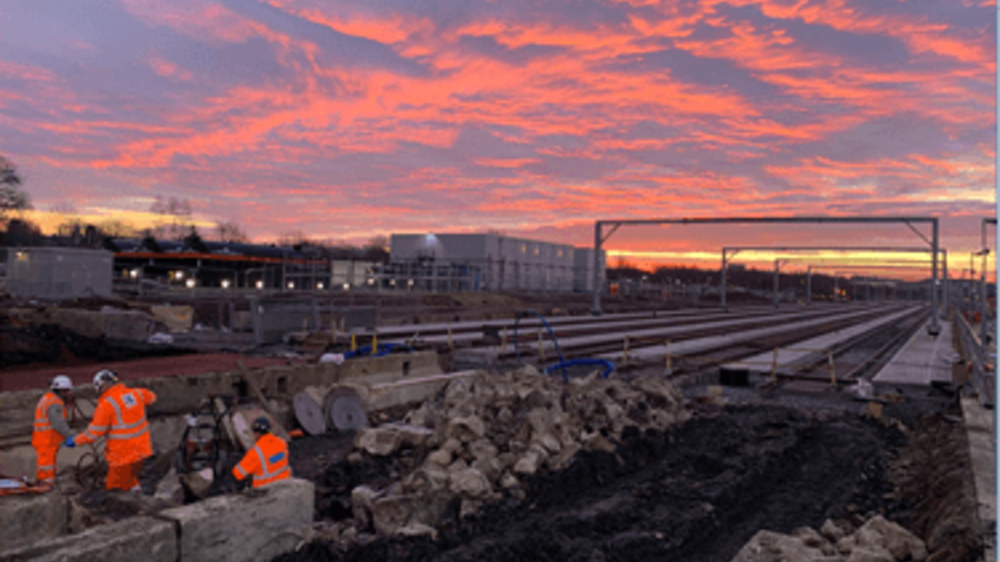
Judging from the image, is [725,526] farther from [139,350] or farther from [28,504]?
[139,350]

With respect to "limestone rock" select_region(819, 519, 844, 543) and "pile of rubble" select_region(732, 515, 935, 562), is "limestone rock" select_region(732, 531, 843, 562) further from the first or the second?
"limestone rock" select_region(819, 519, 844, 543)

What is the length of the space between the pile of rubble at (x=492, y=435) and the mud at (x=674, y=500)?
290 mm

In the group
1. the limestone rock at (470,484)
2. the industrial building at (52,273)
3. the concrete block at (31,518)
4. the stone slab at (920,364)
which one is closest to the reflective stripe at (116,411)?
the concrete block at (31,518)

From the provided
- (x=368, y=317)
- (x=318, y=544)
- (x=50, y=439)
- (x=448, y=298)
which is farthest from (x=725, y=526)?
(x=448, y=298)

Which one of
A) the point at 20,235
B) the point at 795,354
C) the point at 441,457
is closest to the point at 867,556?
the point at 441,457

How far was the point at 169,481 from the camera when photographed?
30.8ft

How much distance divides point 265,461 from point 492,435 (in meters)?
4.23

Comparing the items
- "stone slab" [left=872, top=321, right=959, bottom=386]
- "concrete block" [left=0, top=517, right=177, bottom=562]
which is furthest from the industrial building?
"stone slab" [left=872, top=321, right=959, bottom=386]

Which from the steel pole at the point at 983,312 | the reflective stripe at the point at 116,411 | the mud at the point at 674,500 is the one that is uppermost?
the steel pole at the point at 983,312

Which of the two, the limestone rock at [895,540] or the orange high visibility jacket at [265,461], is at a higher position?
the orange high visibility jacket at [265,461]

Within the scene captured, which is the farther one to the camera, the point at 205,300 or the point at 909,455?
the point at 205,300

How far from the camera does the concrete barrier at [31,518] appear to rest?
688cm

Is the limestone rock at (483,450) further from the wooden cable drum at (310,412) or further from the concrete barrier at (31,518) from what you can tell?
the concrete barrier at (31,518)

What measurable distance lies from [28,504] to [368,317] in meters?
20.0
